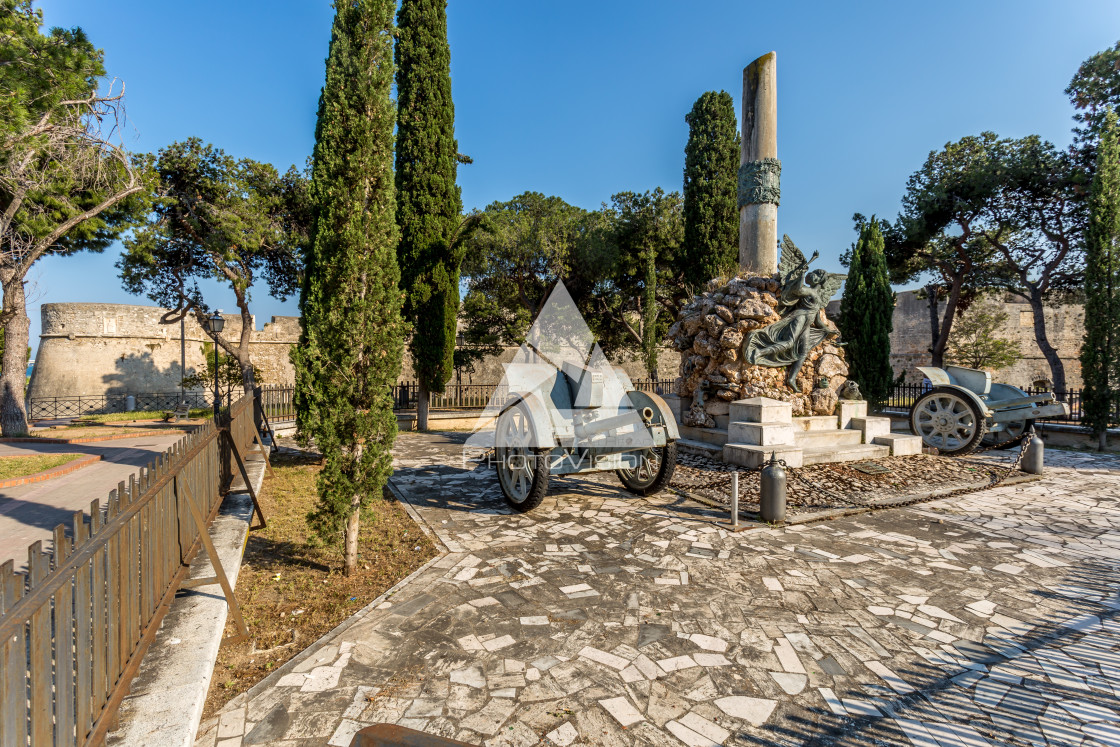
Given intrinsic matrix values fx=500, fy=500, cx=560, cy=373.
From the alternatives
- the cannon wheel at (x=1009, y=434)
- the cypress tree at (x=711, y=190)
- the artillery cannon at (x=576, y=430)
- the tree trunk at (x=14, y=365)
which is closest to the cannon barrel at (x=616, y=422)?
the artillery cannon at (x=576, y=430)

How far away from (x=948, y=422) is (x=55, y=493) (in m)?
13.9

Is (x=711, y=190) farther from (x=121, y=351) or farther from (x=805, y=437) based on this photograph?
(x=121, y=351)

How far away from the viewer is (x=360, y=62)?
3988 millimetres

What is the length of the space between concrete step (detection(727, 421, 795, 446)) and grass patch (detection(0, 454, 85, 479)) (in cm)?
1050

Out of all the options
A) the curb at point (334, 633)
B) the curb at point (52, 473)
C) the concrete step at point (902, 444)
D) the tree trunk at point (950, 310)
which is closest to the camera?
the curb at point (334, 633)

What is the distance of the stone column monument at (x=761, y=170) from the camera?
410 inches

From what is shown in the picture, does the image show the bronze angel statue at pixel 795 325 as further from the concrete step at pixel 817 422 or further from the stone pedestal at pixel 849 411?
the stone pedestal at pixel 849 411

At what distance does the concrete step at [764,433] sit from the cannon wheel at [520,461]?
3730 millimetres

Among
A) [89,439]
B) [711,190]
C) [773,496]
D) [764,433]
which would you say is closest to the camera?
[773,496]

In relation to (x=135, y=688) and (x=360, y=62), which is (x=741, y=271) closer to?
(x=360, y=62)

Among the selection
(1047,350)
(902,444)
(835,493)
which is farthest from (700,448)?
(1047,350)

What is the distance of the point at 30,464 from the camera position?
7984 mm

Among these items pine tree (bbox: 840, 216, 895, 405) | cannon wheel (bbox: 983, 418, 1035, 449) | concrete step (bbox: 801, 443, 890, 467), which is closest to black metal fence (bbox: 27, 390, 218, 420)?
concrete step (bbox: 801, 443, 890, 467)

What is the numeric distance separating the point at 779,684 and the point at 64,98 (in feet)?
54.0
